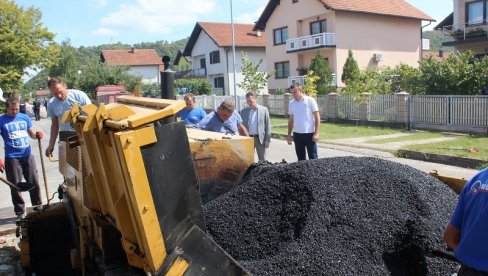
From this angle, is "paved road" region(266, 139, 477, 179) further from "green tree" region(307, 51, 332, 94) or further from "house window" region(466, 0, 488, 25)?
"house window" region(466, 0, 488, 25)

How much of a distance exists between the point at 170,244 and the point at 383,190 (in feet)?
5.85

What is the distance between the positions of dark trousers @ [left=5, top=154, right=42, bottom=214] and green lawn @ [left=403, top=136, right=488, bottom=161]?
28.9ft

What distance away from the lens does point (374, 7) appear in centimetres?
3444

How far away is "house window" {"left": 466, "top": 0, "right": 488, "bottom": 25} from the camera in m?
27.0

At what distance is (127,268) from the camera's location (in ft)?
9.43

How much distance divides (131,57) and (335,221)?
6497 centimetres

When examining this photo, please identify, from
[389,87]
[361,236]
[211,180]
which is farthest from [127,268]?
[389,87]

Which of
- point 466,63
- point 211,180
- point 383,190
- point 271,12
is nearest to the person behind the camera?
point 383,190

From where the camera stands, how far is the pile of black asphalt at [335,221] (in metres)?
2.95

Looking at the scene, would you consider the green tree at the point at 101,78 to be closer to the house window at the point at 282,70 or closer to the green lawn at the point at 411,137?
the house window at the point at 282,70

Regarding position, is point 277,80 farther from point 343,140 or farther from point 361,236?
point 361,236

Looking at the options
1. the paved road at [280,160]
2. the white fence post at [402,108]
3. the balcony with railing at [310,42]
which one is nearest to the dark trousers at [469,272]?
the paved road at [280,160]

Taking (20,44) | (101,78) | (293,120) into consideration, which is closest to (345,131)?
(293,120)

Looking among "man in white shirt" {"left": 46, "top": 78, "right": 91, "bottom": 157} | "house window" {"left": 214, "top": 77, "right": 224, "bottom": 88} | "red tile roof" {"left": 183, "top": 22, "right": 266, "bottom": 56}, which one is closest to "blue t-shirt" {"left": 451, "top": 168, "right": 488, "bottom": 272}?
"man in white shirt" {"left": 46, "top": 78, "right": 91, "bottom": 157}
